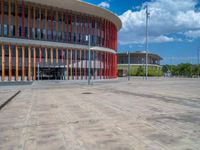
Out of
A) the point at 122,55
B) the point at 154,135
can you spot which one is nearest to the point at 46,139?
the point at 154,135

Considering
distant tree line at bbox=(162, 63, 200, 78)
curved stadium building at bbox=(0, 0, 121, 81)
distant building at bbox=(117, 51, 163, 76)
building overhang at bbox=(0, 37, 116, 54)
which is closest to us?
building overhang at bbox=(0, 37, 116, 54)

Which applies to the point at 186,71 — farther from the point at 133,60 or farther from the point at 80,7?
the point at 80,7

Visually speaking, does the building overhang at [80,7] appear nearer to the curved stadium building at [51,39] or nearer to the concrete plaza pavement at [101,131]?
the curved stadium building at [51,39]

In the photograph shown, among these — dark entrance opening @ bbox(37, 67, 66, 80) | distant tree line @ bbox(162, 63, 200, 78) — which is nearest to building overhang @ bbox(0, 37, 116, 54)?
dark entrance opening @ bbox(37, 67, 66, 80)

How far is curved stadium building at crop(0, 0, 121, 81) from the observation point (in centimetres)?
3816

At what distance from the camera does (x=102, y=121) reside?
8422 mm

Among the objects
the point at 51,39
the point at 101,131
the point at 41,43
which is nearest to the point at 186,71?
the point at 51,39

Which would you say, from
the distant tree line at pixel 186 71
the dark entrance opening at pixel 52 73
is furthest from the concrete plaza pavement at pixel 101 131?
the distant tree line at pixel 186 71

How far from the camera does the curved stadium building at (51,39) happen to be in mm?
38156

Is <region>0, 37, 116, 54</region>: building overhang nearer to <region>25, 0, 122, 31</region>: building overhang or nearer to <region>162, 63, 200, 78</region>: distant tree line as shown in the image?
<region>25, 0, 122, 31</region>: building overhang

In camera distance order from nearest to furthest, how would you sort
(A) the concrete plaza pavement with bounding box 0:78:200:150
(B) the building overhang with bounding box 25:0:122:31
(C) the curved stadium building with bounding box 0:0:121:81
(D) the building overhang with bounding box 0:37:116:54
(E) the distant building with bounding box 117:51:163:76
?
(A) the concrete plaza pavement with bounding box 0:78:200:150 → (D) the building overhang with bounding box 0:37:116:54 → (C) the curved stadium building with bounding box 0:0:121:81 → (B) the building overhang with bounding box 25:0:122:31 → (E) the distant building with bounding box 117:51:163:76

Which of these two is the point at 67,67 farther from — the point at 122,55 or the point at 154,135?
the point at 122,55

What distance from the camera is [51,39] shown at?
42.4 m

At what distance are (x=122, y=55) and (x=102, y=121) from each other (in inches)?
3821
